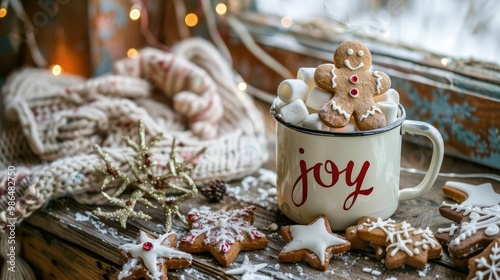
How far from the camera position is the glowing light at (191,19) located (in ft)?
4.48

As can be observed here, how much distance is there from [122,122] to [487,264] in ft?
2.01

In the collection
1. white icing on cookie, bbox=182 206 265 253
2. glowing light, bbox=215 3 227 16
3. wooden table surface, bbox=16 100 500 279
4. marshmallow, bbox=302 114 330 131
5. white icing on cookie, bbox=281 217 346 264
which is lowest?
wooden table surface, bbox=16 100 500 279

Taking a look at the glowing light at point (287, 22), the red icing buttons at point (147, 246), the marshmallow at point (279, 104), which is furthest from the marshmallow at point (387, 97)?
the glowing light at point (287, 22)

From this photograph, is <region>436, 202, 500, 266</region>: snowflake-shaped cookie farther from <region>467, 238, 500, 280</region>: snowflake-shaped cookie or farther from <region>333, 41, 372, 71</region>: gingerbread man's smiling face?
<region>333, 41, 372, 71</region>: gingerbread man's smiling face

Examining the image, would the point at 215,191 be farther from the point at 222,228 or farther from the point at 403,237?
the point at 403,237

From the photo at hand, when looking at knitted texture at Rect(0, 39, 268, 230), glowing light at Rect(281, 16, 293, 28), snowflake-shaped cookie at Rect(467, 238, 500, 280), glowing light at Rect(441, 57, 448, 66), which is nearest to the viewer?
snowflake-shaped cookie at Rect(467, 238, 500, 280)

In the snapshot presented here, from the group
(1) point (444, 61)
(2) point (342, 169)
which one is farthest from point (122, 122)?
(1) point (444, 61)

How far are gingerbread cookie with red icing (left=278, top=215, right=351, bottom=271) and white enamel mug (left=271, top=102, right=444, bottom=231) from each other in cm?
4

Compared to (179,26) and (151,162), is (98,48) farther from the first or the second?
(151,162)

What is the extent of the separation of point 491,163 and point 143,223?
0.58 m

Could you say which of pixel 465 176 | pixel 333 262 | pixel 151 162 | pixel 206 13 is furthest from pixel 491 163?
pixel 206 13

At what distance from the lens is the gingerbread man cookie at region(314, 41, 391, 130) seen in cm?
76

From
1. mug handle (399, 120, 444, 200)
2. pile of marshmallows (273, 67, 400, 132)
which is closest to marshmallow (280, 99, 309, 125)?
pile of marshmallows (273, 67, 400, 132)

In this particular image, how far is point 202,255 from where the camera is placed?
80 cm
